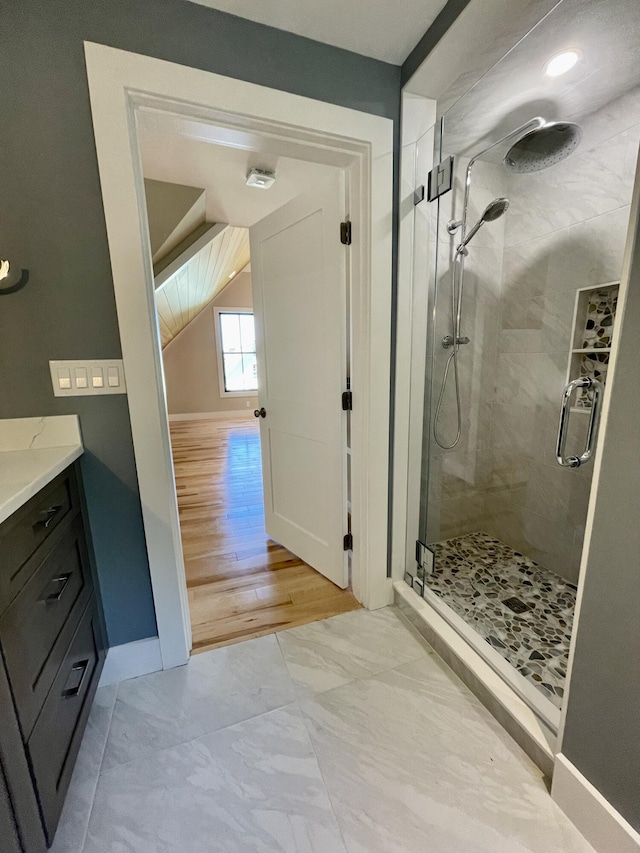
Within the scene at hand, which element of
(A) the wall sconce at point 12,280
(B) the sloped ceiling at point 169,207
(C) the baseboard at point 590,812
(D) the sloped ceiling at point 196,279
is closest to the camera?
(C) the baseboard at point 590,812

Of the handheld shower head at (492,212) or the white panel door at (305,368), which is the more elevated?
the handheld shower head at (492,212)

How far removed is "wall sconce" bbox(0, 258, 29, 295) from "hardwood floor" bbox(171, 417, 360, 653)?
59.6 inches

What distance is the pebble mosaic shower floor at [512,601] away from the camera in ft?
4.34

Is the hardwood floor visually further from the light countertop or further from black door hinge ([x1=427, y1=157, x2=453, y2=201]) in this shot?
black door hinge ([x1=427, y1=157, x2=453, y2=201])

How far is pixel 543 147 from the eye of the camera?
1.59 m

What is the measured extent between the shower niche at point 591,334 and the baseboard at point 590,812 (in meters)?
1.46

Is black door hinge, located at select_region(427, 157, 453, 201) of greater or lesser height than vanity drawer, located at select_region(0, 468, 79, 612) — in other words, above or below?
above

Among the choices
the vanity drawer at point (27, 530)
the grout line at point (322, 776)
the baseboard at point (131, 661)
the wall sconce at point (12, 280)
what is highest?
the wall sconce at point (12, 280)

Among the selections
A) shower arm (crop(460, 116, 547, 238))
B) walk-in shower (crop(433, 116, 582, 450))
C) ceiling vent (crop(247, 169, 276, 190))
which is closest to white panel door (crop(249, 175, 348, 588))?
ceiling vent (crop(247, 169, 276, 190))

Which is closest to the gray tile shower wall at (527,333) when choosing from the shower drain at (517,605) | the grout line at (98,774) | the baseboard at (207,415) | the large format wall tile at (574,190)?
the large format wall tile at (574,190)

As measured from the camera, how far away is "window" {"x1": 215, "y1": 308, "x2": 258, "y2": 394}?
23.8ft

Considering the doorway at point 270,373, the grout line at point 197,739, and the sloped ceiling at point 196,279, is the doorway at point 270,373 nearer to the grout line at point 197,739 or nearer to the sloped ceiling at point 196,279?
the grout line at point 197,739

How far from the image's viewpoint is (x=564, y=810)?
901 millimetres

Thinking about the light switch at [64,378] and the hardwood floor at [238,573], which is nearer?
→ the light switch at [64,378]
